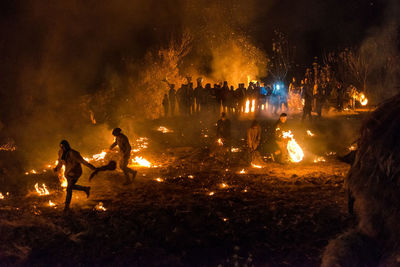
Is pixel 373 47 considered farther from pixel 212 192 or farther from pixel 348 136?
pixel 212 192

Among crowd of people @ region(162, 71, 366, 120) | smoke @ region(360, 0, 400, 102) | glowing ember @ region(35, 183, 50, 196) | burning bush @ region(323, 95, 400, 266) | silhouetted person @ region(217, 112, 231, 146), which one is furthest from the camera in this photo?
smoke @ region(360, 0, 400, 102)

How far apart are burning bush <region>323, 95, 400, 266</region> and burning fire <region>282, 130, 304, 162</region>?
541cm

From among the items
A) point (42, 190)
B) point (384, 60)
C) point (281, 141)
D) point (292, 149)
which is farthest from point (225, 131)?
point (384, 60)

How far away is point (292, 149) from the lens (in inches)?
473

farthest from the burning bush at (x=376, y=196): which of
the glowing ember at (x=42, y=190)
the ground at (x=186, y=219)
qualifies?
the glowing ember at (x=42, y=190)

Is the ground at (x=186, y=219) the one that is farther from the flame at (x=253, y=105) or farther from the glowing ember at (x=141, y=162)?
the flame at (x=253, y=105)

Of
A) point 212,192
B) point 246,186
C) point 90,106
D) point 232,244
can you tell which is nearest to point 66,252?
point 232,244

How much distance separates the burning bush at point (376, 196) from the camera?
5.35 m

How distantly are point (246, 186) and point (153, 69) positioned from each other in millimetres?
12970

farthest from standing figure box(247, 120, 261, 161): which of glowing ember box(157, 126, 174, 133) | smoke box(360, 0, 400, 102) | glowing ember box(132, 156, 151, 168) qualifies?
smoke box(360, 0, 400, 102)

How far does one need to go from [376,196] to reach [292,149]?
616cm

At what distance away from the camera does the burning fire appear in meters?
11.9

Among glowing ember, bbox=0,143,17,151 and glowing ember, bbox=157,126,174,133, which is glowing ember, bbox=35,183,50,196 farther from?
glowing ember, bbox=157,126,174,133

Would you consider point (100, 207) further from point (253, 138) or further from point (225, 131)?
point (225, 131)
